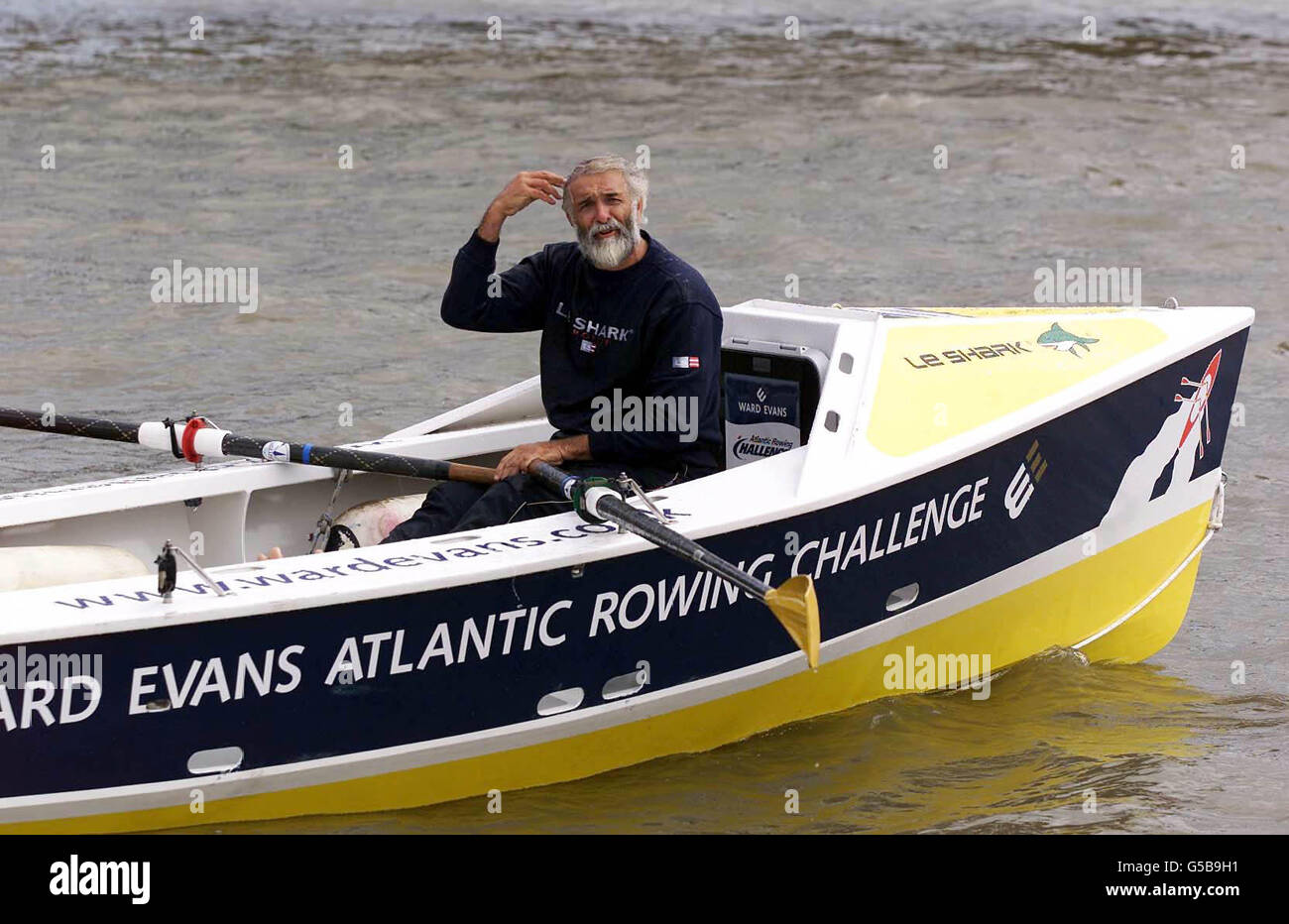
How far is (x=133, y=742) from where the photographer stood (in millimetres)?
4574

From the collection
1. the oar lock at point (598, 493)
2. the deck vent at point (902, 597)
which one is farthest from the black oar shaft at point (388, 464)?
the deck vent at point (902, 597)

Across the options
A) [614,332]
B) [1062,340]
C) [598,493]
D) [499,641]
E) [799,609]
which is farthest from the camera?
[1062,340]

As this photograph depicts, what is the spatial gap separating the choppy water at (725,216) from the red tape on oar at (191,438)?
1.43 metres

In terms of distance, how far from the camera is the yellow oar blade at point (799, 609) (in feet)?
15.4

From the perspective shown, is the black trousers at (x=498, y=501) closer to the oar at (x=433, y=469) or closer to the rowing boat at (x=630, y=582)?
the oar at (x=433, y=469)

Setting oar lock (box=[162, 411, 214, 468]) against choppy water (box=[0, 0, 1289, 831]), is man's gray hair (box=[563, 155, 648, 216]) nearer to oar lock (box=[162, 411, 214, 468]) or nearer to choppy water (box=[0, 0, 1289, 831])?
oar lock (box=[162, 411, 214, 468])

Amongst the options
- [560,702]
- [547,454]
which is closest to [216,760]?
[560,702]

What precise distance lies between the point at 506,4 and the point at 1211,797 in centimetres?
1805

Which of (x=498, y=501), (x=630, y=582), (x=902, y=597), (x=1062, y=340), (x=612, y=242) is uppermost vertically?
(x=612, y=242)

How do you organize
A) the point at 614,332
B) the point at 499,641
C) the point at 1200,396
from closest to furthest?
the point at 499,641 < the point at 614,332 < the point at 1200,396

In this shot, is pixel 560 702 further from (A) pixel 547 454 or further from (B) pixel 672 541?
(A) pixel 547 454

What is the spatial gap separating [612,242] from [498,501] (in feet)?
2.68

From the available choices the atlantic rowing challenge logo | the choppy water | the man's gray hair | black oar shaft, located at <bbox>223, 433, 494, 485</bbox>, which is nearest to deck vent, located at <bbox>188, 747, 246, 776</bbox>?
the choppy water

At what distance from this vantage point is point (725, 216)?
13.9 meters
